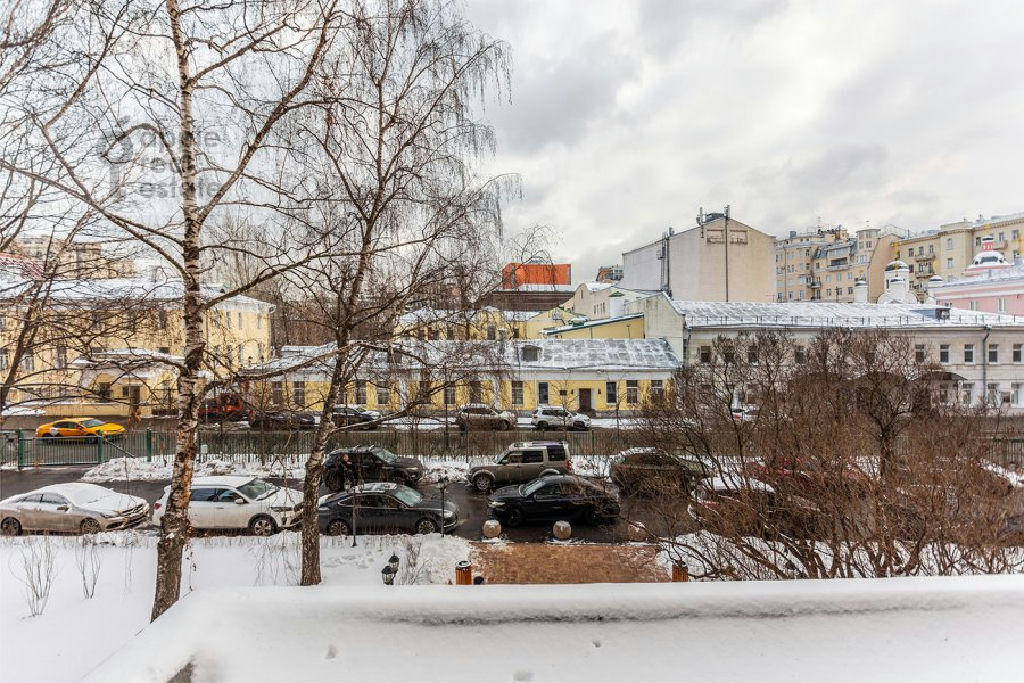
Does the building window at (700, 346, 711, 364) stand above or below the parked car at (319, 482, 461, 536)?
above

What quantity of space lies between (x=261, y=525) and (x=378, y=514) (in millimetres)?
2602

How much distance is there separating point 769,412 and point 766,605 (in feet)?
21.7

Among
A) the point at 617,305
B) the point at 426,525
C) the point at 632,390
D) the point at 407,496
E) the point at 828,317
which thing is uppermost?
the point at 617,305

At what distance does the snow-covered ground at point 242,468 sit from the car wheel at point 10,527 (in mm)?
4899

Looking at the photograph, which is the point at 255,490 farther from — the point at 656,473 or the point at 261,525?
the point at 656,473

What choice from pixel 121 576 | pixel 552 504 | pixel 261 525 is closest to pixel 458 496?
pixel 552 504

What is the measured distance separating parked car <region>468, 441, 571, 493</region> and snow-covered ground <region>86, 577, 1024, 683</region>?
1126 cm

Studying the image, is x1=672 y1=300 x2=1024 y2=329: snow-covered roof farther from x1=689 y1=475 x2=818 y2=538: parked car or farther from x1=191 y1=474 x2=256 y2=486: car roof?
x1=191 y1=474 x2=256 y2=486: car roof

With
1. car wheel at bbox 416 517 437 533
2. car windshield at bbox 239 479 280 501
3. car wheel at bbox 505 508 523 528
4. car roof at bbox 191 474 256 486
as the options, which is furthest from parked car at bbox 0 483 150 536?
car wheel at bbox 505 508 523 528

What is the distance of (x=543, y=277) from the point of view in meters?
8.12

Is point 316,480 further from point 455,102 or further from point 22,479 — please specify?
point 22,479

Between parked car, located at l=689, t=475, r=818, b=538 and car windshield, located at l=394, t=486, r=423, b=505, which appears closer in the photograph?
parked car, located at l=689, t=475, r=818, b=538

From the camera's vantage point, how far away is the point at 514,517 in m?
11.9

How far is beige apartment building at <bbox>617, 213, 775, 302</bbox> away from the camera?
4028 centimetres
